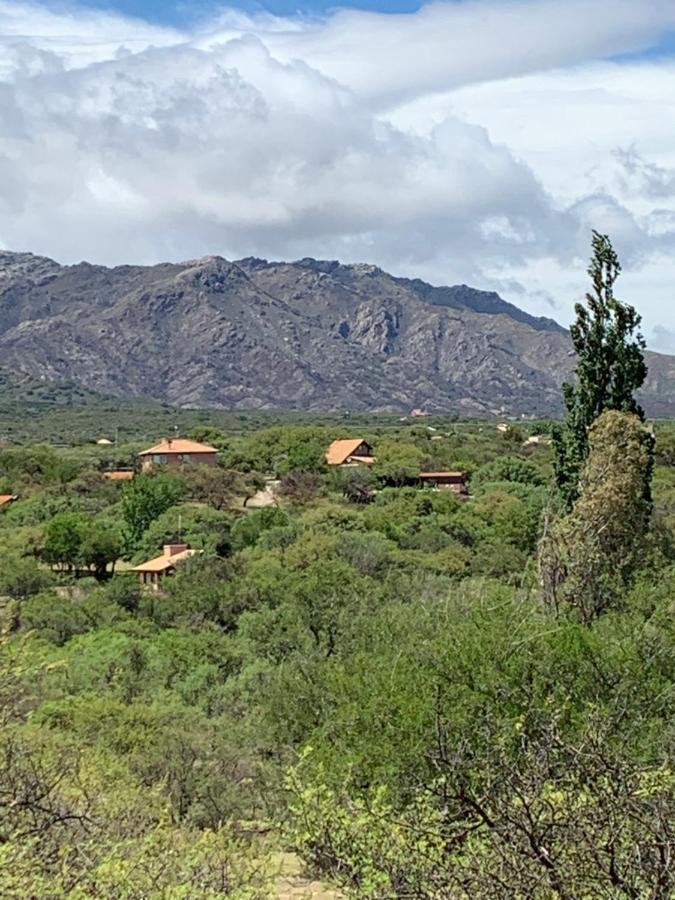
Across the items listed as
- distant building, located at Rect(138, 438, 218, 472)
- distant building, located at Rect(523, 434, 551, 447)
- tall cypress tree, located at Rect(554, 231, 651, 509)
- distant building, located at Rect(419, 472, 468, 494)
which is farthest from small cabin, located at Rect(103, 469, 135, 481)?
tall cypress tree, located at Rect(554, 231, 651, 509)

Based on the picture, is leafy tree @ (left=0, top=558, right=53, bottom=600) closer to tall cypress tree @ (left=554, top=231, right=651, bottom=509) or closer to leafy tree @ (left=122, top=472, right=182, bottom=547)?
leafy tree @ (left=122, top=472, right=182, bottom=547)

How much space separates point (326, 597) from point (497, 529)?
63.3ft

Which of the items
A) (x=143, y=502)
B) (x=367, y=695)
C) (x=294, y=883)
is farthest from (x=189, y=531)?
(x=294, y=883)

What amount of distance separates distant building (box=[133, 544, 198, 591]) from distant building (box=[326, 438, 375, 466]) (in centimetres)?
2408

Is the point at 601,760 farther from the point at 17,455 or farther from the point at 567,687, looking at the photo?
the point at 17,455

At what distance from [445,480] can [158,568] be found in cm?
2577

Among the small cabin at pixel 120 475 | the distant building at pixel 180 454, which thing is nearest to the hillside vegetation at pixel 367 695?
the small cabin at pixel 120 475

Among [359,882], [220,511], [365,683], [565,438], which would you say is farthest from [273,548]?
[359,882]

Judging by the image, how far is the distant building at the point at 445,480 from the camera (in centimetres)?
6681

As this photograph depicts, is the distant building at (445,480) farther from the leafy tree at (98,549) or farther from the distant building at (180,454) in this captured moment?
the leafy tree at (98,549)

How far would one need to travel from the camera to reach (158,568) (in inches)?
1801

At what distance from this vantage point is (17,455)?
74188 millimetres

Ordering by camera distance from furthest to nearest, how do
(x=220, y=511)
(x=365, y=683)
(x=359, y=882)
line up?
(x=220, y=511) < (x=365, y=683) < (x=359, y=882)

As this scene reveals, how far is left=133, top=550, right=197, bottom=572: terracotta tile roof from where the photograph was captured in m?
45.9
